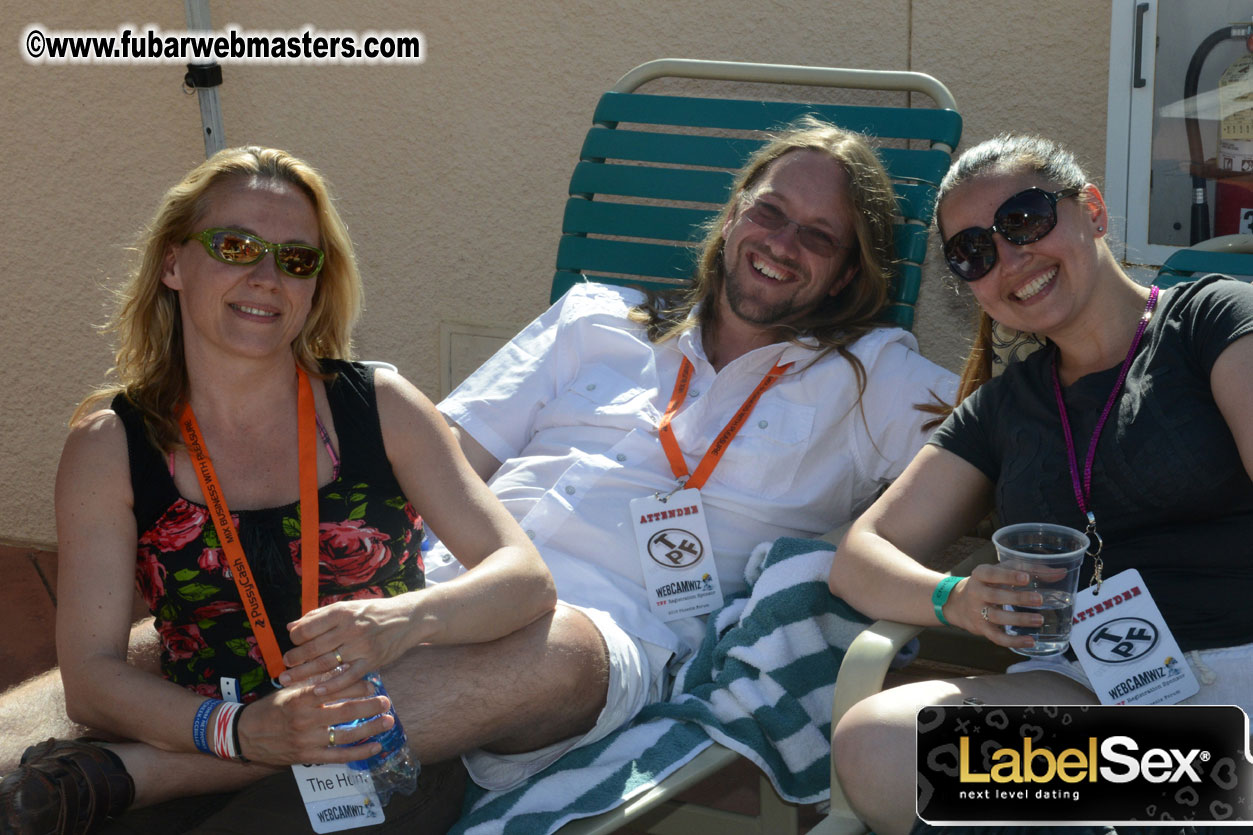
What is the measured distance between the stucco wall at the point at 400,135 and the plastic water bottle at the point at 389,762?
222 centimetres

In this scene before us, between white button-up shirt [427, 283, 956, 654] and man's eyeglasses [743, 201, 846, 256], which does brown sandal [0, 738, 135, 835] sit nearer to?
white button-up shirt [427, 283, 956, 654]

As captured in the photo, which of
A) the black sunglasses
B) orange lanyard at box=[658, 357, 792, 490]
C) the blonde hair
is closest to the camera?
the black sunglasses

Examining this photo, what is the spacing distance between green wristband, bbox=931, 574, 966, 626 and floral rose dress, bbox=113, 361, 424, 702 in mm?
970

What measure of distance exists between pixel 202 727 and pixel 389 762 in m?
0.30

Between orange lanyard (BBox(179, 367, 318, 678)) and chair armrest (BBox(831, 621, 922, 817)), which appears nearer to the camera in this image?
chair armrest (BBox(831, 621, 922, 817))

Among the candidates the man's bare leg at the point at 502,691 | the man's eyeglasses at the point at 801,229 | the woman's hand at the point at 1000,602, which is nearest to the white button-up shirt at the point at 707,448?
the man's eyeglasses at the point at 801,229

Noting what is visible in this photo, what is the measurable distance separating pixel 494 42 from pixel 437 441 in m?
2.30

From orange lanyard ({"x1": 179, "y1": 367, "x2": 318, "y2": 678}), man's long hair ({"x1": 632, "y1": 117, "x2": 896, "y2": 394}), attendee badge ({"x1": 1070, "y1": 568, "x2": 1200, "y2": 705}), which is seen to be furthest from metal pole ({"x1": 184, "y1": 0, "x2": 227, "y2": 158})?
attendee badge ({"x1": 1070, "y1": 568, "x2": 1200, "y2": 705})

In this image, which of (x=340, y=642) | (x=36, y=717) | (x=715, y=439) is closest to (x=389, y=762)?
(x=340, y=642)

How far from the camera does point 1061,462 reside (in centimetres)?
225

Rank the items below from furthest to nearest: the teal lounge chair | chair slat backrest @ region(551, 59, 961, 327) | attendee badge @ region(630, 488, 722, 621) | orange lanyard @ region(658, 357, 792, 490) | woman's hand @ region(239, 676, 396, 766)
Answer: chair slat backrest @ region(551, 59, 961, 327)
the teal lounge chair
orange lanyard @ region(658, 357, 792, 490)
attendee badge @ region(630, 488, 722, 621)
woman's hand @ region(239, 676, 396, 766)

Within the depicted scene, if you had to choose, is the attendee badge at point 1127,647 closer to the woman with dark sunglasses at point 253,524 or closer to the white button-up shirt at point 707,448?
the white button-up shirt at point 707,448

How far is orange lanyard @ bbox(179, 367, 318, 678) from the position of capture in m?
2.25

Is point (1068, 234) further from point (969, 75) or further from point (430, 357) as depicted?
point (430, 357)
